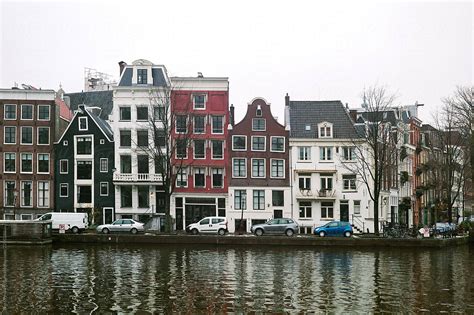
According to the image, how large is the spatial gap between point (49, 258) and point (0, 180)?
33.8 meters

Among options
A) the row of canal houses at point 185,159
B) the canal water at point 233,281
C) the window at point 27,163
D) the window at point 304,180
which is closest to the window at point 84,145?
the row of canal houses at point 185,159

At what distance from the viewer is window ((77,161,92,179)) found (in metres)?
75.1

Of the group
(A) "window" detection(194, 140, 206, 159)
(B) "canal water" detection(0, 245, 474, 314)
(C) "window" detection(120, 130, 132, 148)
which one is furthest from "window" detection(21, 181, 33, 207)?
(B) "canal water" detection(0, 245, 474, 314)

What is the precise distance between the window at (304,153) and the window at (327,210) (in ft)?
18.6

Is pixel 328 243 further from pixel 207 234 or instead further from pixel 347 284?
pixel 347 284

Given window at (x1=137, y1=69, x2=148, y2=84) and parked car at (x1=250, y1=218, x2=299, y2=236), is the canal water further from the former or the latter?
window at (x1=137, y1=69, x2=148, y2=84)

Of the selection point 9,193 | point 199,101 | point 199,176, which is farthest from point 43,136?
point 199,176

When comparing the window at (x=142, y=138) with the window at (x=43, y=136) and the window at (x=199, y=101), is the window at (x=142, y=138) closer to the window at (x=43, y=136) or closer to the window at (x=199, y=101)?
the window at (x=199, y=101)

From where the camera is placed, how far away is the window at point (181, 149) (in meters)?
71.8

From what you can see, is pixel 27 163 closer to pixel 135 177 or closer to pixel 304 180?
pixel 135 177

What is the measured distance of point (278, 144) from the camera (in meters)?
74.0

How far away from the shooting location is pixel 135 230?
6316 cm

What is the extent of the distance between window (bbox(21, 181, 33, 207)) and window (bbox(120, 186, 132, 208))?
36.6ft

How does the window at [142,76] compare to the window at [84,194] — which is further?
the window at [142,76]
